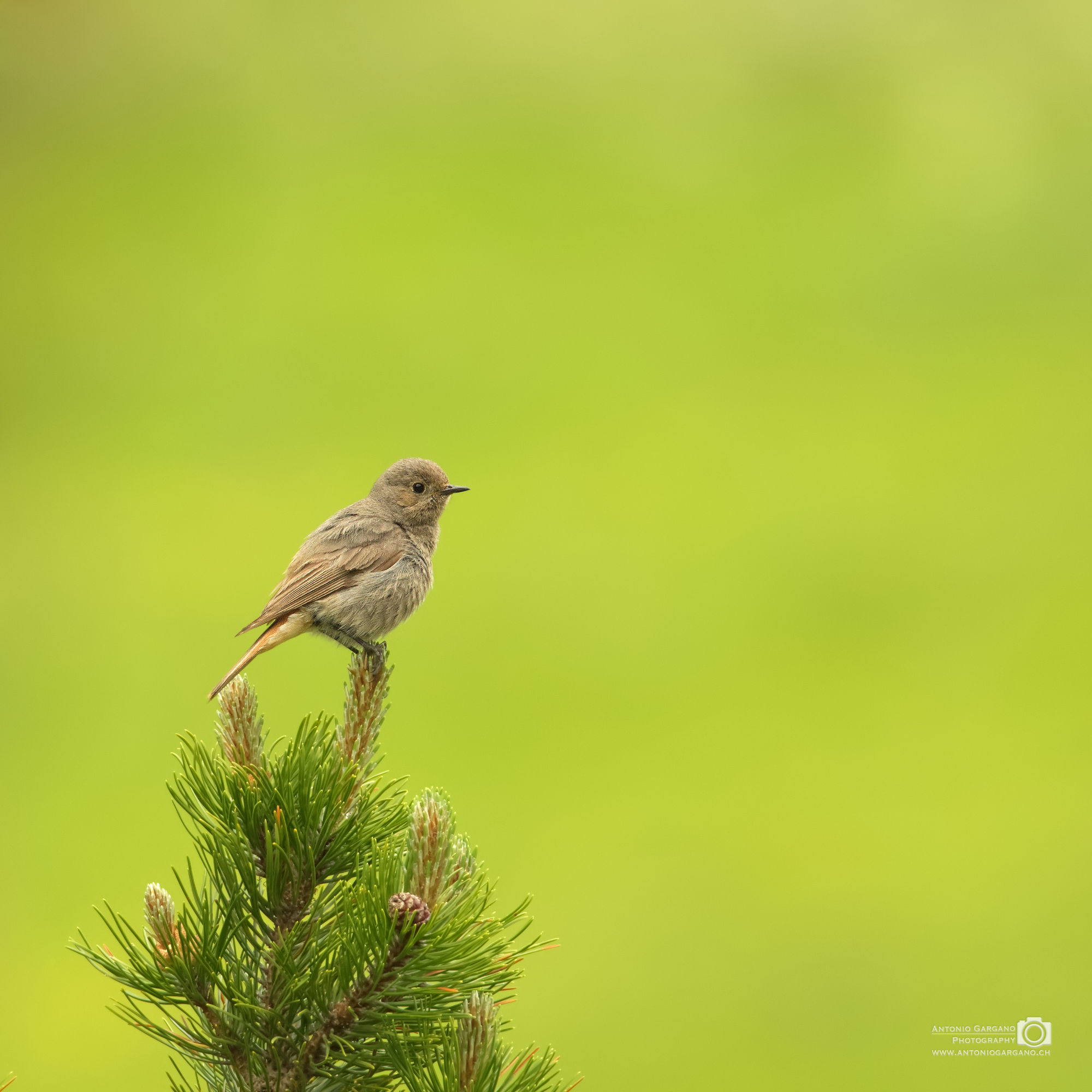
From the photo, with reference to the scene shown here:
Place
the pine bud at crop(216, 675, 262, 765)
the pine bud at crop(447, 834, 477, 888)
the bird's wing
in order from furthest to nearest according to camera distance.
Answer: the bird's wing < the pine bud at crop(216, 675, 262, 765) < the pine bud at crop(447, 834, 477, 888)

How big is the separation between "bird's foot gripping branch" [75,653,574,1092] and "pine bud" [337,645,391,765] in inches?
9.9

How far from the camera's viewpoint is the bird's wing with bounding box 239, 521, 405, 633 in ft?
11.9

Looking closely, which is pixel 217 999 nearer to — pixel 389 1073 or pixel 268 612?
pixel 389 1073

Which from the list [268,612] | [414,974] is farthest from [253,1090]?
[268,612]

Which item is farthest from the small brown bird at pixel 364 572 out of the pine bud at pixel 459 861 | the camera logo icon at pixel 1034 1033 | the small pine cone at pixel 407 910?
the camera logo icon at pixel 1034 1033

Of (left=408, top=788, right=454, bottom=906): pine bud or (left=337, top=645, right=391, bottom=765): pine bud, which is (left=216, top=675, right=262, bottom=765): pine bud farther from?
(left=408, top=788, right=454, bottom=906): pine bud

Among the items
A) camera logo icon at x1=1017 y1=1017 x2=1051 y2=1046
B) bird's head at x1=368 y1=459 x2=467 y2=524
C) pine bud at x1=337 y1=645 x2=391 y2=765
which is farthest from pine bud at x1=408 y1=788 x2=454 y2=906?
camera logo icon at x1=1017 y1=1017 x2=1051 y2=1046

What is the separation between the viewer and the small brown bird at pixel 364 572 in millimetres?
3666

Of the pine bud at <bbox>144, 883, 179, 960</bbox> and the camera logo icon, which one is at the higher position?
the camera logo icon

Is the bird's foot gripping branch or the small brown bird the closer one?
the bird's foot gripping branch

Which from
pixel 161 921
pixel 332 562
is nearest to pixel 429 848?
pixel 161 921

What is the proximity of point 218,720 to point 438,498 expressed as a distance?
7.02 ft

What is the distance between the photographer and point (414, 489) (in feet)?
14.1

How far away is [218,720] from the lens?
7.54 ft
